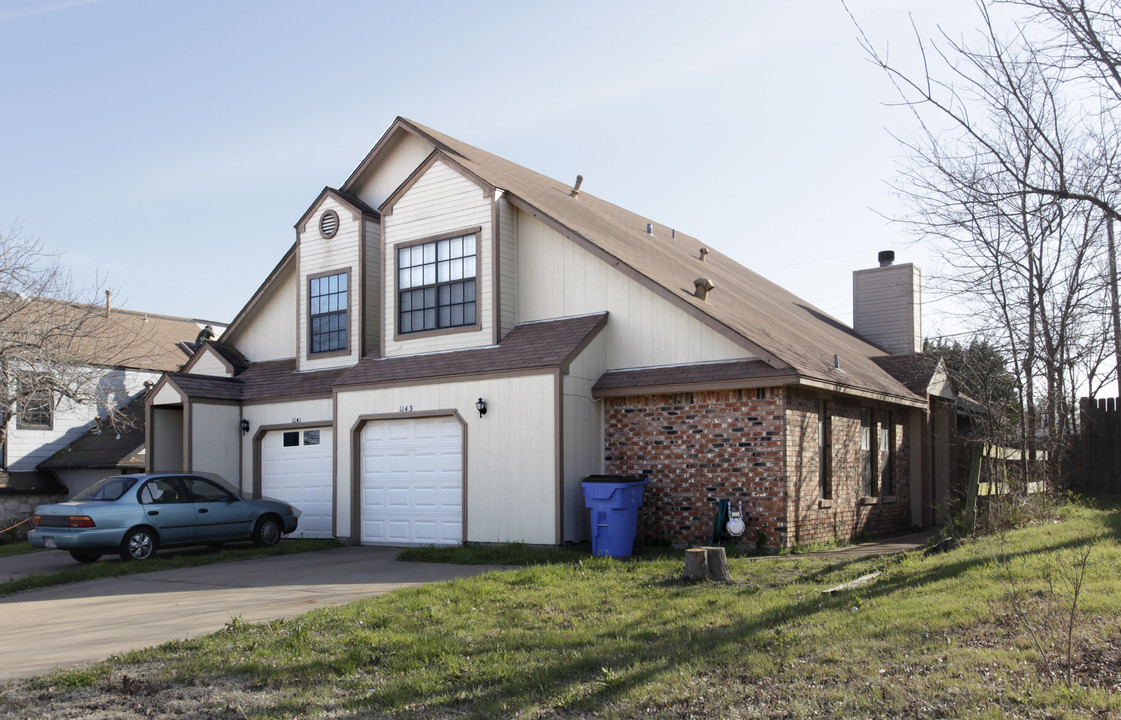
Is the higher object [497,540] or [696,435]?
[696,435]

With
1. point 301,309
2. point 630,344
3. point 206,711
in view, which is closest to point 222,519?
point 301,309

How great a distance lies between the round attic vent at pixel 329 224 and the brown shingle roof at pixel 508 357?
12.5 feet

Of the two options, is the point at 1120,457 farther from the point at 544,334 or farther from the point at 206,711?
the point at 206,711

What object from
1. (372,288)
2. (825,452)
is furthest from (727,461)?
(372,288)

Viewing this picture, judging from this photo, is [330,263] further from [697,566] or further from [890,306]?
[890,306]

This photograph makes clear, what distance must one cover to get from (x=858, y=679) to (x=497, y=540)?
9.46m

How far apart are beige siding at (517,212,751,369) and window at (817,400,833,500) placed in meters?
2.20

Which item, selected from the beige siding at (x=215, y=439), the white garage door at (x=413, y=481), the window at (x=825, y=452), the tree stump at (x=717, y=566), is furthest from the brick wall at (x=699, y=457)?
the beige siding at (x=215, y=439)

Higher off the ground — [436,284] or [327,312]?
[436,284]

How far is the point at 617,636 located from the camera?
7.81 metres

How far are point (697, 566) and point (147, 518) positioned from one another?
9048mm

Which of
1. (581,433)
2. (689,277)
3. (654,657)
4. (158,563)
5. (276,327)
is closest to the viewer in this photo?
(654,657)

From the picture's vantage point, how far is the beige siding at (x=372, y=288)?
19.5 m

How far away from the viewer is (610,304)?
1596cm
